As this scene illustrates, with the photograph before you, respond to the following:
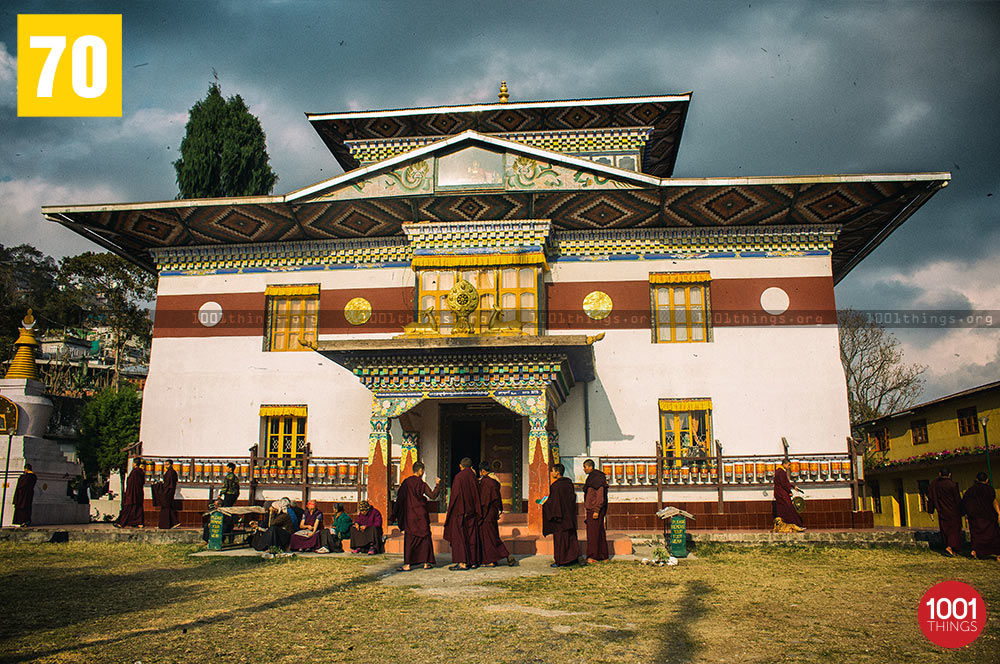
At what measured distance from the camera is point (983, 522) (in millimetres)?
13117

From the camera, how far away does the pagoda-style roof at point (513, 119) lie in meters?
A: 20.7

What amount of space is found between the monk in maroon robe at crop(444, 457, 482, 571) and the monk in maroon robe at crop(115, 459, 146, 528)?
913 cm

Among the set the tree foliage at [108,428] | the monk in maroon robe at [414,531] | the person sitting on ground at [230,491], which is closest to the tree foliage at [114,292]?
the tree foliage at [108,428]

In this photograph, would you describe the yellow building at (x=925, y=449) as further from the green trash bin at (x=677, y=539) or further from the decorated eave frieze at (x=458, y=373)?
the decorated eave frieze at (x=458, y=373)

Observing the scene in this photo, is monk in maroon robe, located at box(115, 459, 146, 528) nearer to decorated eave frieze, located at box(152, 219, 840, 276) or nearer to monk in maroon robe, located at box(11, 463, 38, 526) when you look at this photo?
monk in maroon robe, located at box(11, 463, 38, 526)

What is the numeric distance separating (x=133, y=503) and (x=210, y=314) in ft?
15.8

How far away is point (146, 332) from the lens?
39.7 metres

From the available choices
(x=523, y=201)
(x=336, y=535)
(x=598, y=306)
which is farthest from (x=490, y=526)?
(x=523, y=201)

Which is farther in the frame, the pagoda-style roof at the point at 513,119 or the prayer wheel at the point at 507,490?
the pagoda-style roof at the point at 513,119

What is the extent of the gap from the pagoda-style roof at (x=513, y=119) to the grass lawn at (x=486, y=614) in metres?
12.9

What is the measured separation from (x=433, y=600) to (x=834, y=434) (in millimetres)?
11603

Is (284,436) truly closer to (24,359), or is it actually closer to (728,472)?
(24,359)

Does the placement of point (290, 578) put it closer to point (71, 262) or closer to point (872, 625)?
point (872, 625)

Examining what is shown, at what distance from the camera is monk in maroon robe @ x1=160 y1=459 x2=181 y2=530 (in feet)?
55.6
